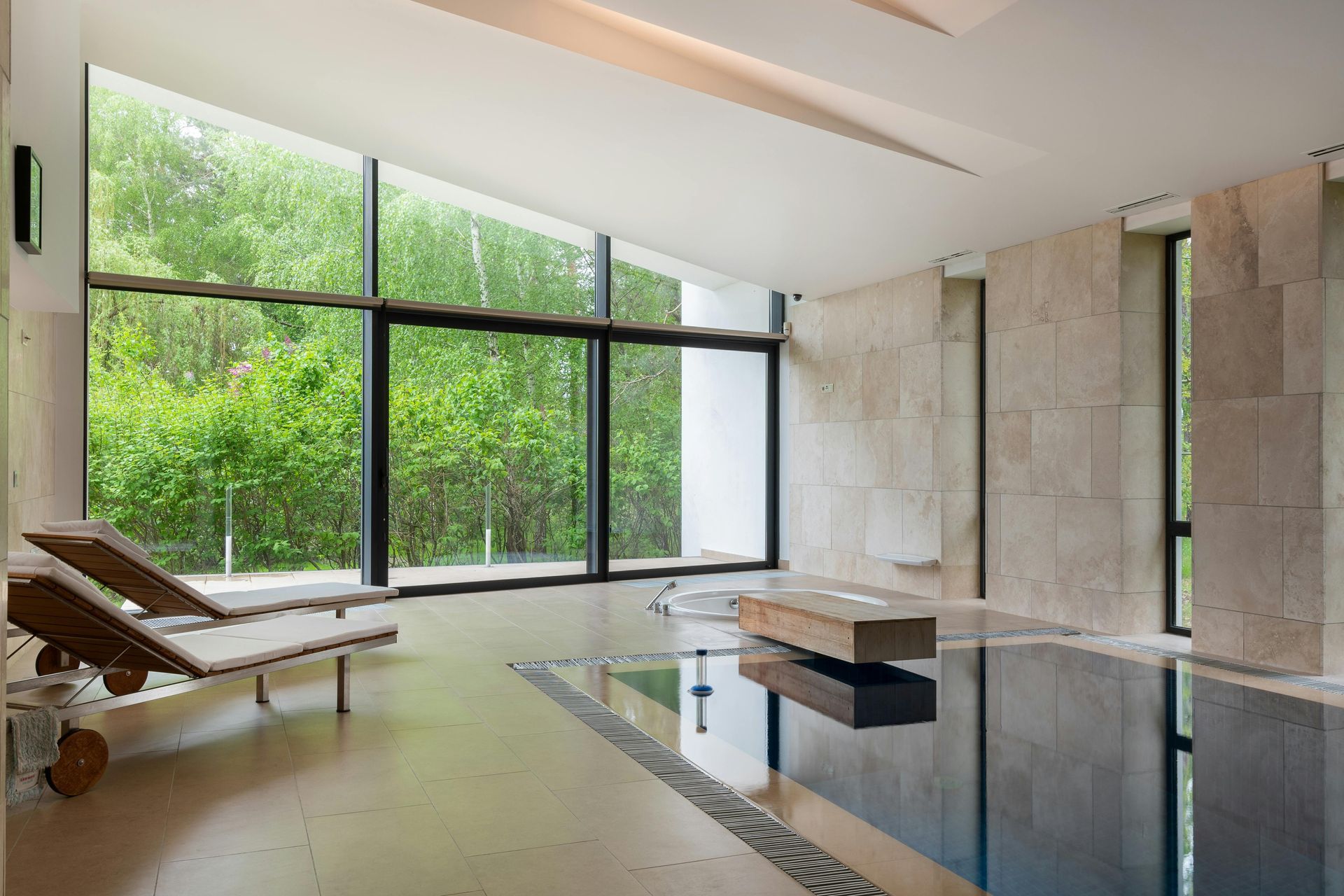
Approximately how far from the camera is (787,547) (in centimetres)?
1091

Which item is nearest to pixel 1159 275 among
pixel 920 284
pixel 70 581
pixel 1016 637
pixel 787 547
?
pixel 920 284

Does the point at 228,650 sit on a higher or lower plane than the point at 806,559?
higher

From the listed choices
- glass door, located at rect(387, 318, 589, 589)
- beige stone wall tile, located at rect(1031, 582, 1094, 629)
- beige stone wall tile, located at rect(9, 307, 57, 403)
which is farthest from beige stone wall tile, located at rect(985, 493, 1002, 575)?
beige stone wall tile, located at rect(9, 307, 57, 403)

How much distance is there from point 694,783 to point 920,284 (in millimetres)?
6405

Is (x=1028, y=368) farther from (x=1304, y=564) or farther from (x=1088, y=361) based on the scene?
(x=1304, y=564)

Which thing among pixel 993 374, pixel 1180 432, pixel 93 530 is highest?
pixel 993 374

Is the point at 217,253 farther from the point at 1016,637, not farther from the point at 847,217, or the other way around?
the point at 1016,637

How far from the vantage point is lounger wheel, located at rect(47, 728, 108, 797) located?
343cm

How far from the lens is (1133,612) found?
691 centimetres

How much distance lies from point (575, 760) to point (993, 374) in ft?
17.9

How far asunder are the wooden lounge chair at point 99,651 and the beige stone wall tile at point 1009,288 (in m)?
5.76

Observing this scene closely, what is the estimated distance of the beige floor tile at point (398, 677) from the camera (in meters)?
5.19

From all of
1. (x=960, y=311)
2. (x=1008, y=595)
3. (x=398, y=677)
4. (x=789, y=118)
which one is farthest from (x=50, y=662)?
(x=960, y=311)

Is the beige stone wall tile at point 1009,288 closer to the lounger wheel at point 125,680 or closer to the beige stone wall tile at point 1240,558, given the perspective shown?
the beige stone wall tile at point 1240,558
